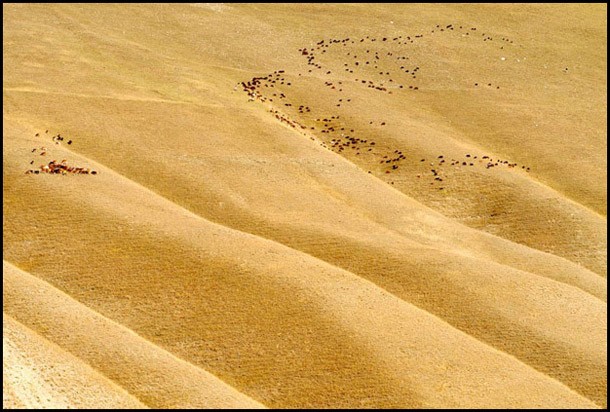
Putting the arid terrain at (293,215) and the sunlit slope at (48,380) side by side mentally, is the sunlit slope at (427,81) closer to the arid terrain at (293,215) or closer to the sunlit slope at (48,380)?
the arid terrain at (293,215)

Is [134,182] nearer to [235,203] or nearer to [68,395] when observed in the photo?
[235,203]

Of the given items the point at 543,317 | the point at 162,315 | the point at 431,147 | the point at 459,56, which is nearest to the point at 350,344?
the point at 162,315

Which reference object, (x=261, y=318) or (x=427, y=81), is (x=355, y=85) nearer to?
(x=427, y=81)

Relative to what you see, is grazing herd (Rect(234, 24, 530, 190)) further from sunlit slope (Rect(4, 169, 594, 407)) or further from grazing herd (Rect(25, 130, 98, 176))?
sunlit slope (Rect(4, 169, 594, 407))

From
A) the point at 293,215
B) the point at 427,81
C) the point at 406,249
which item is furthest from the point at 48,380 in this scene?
the point at 427,81

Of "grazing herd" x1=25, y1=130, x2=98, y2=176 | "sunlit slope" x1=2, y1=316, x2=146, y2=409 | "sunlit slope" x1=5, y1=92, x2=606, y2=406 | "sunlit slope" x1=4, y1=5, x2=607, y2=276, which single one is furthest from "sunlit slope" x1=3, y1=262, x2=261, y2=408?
"sunlit slope" x1=4, y1=5, x2=607, y2=276

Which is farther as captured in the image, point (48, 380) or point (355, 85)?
point (355, 85)
